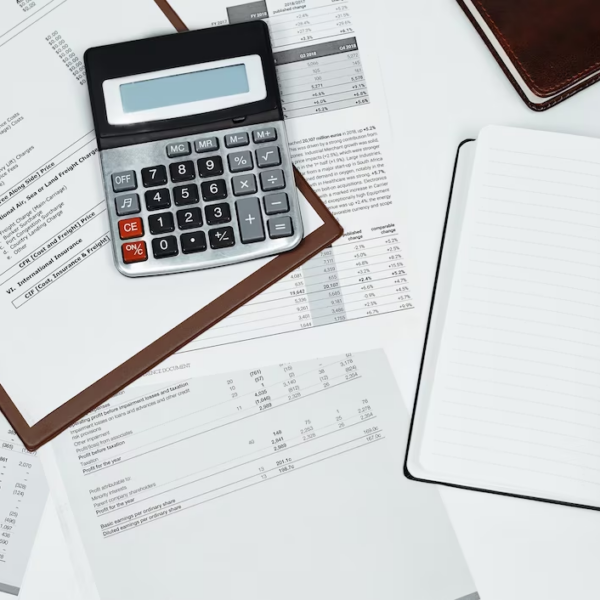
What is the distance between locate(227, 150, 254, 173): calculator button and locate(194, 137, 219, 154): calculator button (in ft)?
0.04

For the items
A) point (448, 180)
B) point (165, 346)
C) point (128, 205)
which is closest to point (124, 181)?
point (128, 205)

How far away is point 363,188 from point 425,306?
0.33 feet

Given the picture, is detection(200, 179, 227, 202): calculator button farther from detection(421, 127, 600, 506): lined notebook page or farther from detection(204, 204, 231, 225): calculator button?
detection(421, 127, 600, 506): lined notebook page

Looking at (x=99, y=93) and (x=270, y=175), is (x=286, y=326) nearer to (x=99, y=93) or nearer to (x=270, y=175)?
(x=270, y=175)

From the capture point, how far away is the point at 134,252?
467 millimetres

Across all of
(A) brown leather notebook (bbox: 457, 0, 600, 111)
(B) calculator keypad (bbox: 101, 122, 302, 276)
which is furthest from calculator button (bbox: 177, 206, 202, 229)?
(A) brown leather notebook (bbox: 457, 0, 600, 111)

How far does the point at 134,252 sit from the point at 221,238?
0.06 metres

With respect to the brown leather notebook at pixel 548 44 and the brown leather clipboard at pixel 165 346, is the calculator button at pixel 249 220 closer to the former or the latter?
the brown leather clipboard at pixel 165 346

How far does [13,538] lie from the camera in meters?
0.49

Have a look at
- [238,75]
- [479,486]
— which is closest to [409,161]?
[238,75]

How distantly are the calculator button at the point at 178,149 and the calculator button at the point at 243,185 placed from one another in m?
0.04

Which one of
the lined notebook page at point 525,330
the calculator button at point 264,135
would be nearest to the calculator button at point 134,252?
the calculator button at point 264,135

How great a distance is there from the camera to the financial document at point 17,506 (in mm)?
483

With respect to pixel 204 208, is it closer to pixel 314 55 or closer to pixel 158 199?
pixel 158 199
